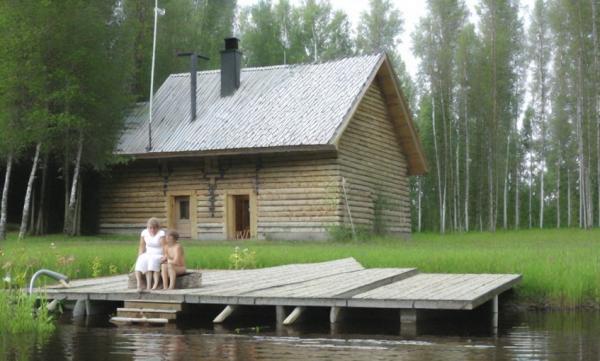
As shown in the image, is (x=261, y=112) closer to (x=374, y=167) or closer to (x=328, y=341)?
(x=374, y=167)

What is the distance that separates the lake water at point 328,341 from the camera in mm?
8984

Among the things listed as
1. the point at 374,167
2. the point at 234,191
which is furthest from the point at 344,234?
the point at 374,167

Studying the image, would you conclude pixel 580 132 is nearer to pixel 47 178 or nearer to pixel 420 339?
pixel 47 178

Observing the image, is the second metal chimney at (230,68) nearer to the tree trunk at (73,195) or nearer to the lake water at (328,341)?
the tree trunk at (73,195)

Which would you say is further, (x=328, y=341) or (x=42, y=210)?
(x=42, y=210)

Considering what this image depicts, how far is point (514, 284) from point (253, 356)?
5897mm

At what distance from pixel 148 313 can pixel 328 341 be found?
306 centimetres

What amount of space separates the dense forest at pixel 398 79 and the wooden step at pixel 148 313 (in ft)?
53.5

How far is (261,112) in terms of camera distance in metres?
29.2

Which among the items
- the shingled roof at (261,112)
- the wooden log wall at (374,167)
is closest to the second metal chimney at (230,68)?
the shingled roof at (261,112)

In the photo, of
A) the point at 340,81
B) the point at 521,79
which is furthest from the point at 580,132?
the point at 340,81

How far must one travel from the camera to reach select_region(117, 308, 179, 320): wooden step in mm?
11859

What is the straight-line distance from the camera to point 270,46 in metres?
51.2

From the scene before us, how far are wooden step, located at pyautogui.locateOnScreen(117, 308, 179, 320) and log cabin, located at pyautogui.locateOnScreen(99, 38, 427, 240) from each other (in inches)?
567
